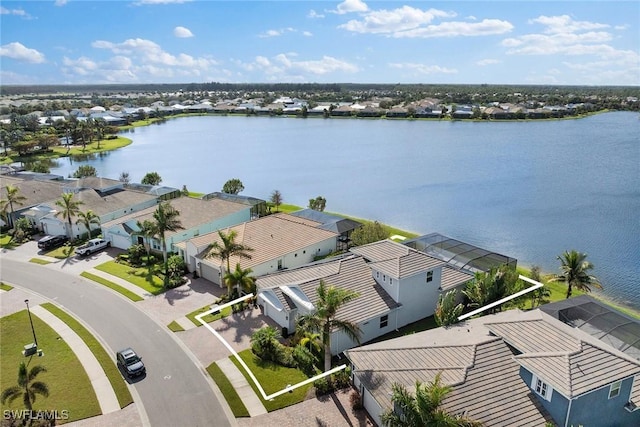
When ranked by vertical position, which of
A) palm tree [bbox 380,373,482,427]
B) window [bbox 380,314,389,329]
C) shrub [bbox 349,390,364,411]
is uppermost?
palm tree [bbox 380,373,482,427]

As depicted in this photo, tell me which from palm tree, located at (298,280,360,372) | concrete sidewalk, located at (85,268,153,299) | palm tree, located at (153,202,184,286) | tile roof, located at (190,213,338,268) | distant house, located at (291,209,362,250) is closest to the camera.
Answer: palm tree, located at (298,280,360,372)

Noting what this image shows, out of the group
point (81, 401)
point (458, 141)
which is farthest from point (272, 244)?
point (458, 141)

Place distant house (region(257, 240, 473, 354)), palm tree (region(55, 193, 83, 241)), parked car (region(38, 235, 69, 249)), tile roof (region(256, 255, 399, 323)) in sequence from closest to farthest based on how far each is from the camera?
1. tile roof (region(256, 255, 399, 323))
2. distant house (region(257, 240, 473, 354))
3. palm tree (region(55, 193, 83, 241))
4. parked car (region(38, 235, 69, 249))

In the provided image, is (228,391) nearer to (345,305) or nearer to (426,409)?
(345,305)

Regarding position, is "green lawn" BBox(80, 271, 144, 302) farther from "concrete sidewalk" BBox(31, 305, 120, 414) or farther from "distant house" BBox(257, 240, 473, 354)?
"distant house" BBox(257, 240, 473, 354)

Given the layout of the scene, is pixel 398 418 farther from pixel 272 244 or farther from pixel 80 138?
pixel 80 138

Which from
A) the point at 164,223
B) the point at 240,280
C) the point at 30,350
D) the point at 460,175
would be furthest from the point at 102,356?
the point at 460,175

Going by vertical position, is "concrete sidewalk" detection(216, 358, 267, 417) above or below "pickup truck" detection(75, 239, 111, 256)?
below

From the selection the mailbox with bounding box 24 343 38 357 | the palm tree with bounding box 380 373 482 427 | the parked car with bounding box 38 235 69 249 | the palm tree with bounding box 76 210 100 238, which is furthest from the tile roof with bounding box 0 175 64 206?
the palm tree with bounding box 380 373 482 427
